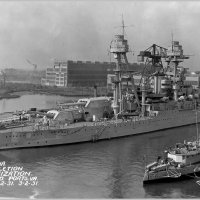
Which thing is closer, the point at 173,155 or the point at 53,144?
the point at 173,155

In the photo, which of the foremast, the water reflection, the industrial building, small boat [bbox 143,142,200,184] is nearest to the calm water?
small boat [bbox 143,142,200,184]

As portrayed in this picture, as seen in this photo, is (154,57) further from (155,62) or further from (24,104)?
(24,104)

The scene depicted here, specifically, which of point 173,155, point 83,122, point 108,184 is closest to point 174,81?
point 83,122

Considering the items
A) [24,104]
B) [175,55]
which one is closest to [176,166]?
[175,55]

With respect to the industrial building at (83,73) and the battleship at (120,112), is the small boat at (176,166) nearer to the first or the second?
the battleship at (120,112)

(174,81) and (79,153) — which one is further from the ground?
(174,81)

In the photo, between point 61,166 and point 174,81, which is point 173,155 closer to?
point 61,166
